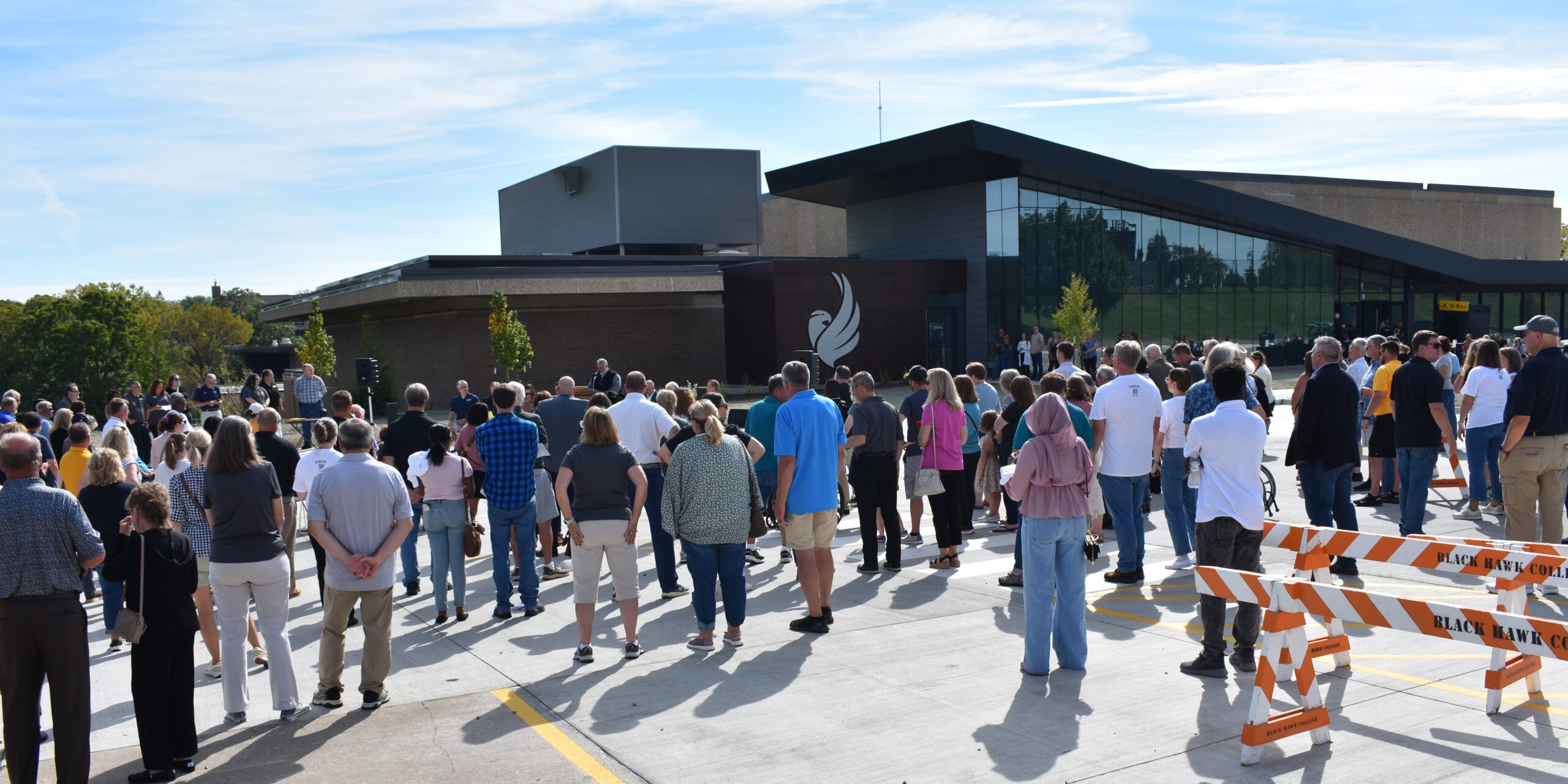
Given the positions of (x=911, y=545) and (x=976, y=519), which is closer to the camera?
(x=911, y=545)

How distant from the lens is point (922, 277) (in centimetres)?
3744

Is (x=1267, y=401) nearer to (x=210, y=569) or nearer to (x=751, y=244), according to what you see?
(x=210, y=569)

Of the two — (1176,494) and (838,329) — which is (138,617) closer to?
(1176,494)

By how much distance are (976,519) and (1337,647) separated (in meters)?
6.91

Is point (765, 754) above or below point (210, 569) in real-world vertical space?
below

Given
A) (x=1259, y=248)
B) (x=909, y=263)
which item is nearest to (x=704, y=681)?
(x=909, y=263)

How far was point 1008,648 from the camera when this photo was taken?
7.52 meters

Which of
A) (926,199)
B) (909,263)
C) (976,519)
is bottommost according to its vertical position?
(976,519)

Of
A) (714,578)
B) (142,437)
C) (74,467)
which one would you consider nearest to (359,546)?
(714,578)

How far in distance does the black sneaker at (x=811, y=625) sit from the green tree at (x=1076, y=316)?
28.4 metres

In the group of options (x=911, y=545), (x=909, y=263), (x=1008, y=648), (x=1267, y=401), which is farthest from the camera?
(x=909, y=263)

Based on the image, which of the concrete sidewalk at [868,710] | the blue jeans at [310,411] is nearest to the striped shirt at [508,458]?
the concrete sidewalk at [868,710]

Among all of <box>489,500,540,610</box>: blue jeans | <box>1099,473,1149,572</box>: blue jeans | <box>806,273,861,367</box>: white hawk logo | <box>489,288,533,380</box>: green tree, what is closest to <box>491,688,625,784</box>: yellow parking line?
<box>489,500,540,610</box>: blue jeans

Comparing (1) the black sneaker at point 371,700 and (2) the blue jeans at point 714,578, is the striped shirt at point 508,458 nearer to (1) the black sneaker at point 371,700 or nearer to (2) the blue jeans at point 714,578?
(2) the blue jeans at point 714,578
